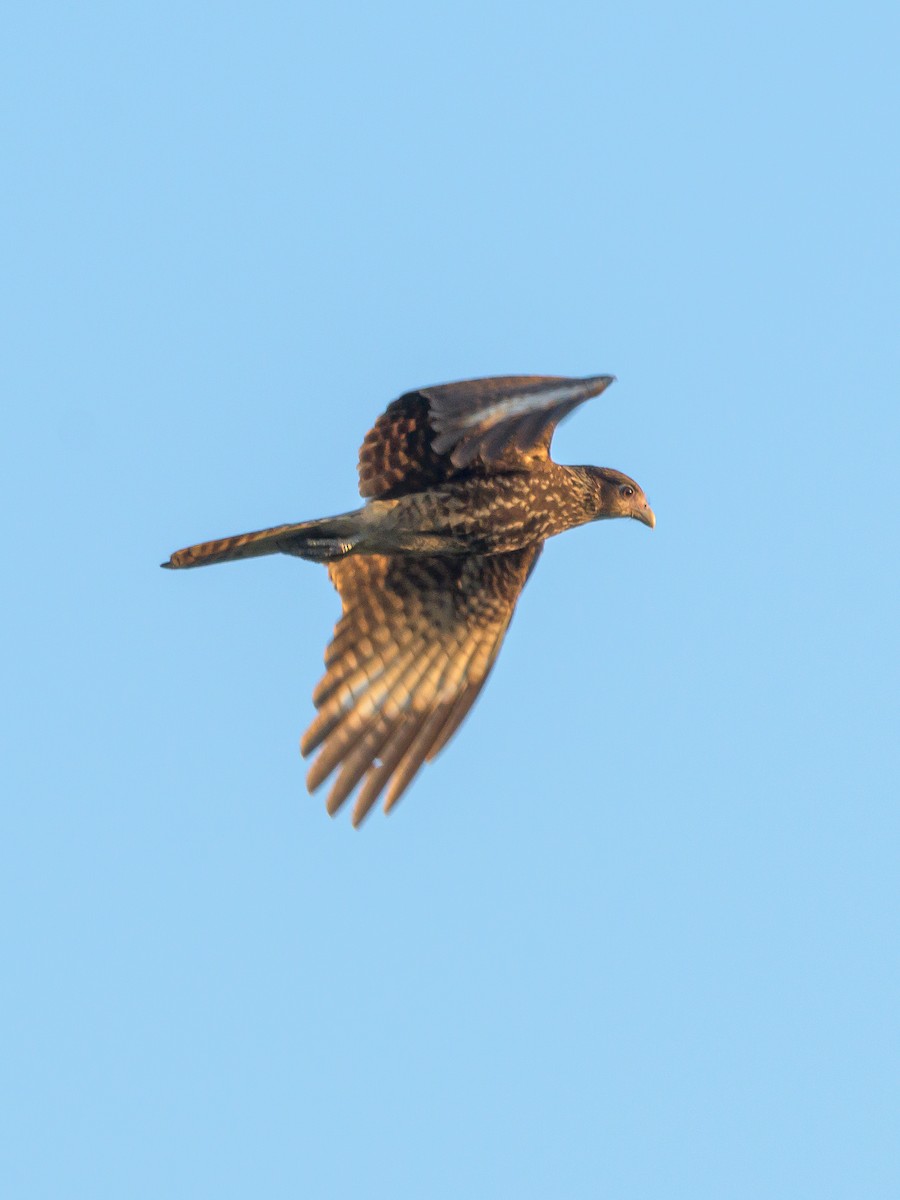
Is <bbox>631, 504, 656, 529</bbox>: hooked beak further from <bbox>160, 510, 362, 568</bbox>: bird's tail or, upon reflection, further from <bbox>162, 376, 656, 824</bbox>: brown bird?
<bbox>160, 510, 362, 568</bbox>: bird's tail

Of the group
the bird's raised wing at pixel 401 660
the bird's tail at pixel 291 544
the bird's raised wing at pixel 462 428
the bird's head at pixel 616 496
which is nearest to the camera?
the bird's raised wing at pixel 462 428

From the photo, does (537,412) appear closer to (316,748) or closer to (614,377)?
(614,377)

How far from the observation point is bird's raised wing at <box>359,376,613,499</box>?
11.3m

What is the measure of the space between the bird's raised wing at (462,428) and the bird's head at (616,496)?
2.65 ft

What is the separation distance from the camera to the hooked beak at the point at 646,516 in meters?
14.1

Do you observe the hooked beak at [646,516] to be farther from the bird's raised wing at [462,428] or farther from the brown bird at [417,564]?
the bird's raised wing at [462,428]

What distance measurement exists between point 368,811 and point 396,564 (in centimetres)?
169

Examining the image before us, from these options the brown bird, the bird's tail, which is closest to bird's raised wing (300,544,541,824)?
the brown bird

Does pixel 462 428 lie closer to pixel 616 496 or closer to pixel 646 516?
pixel 616 496

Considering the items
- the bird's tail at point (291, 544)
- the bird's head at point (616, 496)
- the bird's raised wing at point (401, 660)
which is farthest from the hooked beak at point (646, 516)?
Result: the bird's tail at point (291, 544)

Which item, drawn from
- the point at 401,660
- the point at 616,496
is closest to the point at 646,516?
the point at 616,496

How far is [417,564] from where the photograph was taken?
44.1 ft

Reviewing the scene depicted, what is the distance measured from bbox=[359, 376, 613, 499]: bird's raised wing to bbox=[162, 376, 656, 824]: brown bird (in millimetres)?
13

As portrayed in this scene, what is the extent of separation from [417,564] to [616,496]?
1.54m
